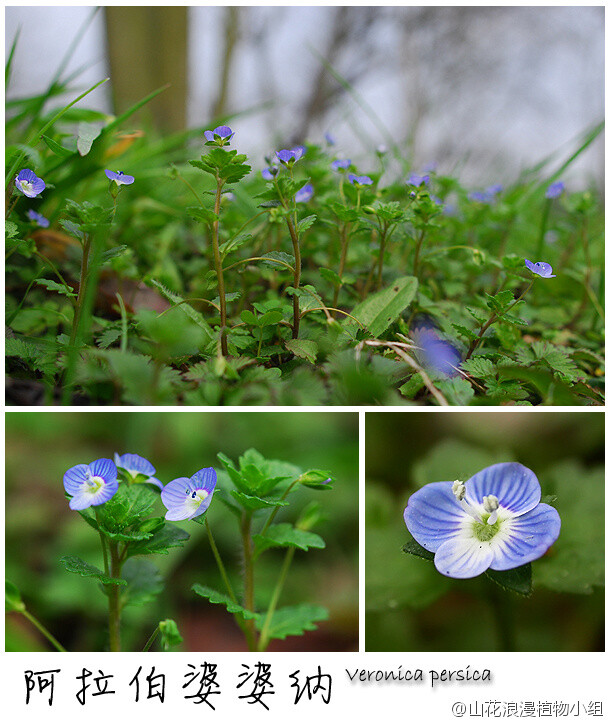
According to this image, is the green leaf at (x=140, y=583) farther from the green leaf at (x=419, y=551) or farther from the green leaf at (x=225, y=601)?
the green leaf at (x=419, y=551)

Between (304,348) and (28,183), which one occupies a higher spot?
(28,183)

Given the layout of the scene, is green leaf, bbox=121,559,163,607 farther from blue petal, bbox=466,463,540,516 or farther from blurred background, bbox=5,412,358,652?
blue petal, bbox=466,463,540,516

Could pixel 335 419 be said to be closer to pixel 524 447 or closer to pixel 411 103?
pixel 524 447

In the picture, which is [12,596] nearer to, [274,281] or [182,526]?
[182,526]

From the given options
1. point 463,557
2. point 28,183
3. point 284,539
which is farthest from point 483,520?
point 28,183

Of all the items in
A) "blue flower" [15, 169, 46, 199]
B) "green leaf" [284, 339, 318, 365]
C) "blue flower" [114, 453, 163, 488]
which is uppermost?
"blue flower" [15, 169, 46, 199]

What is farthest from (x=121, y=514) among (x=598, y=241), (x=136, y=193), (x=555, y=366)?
(x=598, y=241)

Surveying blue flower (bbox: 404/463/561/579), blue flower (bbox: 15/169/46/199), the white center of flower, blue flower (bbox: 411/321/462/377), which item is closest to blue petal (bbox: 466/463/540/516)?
blue flower (bbox: 404/463/561/579)

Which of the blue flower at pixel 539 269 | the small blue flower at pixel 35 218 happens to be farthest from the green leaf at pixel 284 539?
the small blue flower at pixel 35 218
